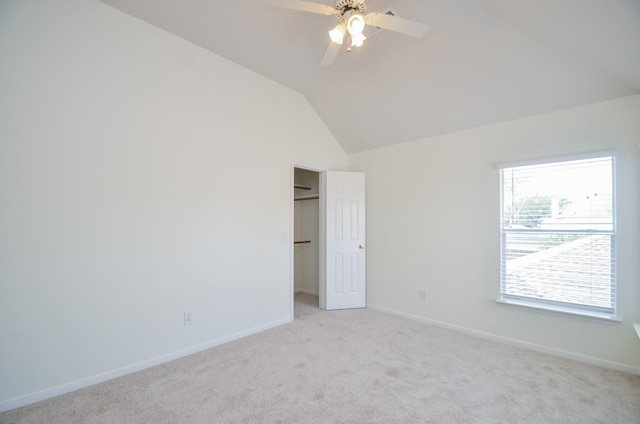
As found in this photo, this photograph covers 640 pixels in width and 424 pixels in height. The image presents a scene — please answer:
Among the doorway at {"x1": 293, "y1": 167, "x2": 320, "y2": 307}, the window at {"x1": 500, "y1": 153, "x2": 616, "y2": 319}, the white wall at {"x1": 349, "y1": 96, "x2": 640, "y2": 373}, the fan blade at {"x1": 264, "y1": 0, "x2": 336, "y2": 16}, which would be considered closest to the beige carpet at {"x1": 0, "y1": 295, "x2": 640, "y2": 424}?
the white wall at {"x1": 349, "y1": 96, "x2": 640, "y2": 373}

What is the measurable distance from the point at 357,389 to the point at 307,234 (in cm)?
343

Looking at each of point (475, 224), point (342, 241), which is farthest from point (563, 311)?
point (342, 241)

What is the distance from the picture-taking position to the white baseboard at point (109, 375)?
6.63ft

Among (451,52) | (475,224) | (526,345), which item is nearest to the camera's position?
(451,52)

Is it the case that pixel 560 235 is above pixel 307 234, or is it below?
above

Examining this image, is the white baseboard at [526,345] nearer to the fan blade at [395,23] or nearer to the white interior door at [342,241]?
the white interior door at [342,241]

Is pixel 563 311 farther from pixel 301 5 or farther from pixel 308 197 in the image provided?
pixel 308 197

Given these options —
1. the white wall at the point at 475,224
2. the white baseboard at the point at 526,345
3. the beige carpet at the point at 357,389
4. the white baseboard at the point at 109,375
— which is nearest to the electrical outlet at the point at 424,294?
the white wall at the point at 475,224

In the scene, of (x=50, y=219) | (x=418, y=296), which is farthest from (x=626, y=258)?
(x=50, y=219)

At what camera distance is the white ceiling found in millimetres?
2145

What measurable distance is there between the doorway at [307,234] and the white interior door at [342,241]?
782mm

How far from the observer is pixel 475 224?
11.4ft

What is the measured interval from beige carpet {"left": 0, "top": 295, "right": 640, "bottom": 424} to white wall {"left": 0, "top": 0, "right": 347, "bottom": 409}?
1.12 feet

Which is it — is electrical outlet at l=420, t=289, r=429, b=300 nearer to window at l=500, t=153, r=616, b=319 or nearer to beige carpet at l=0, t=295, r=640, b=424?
beige carpet at l=0, t=295, r=640, b=424
